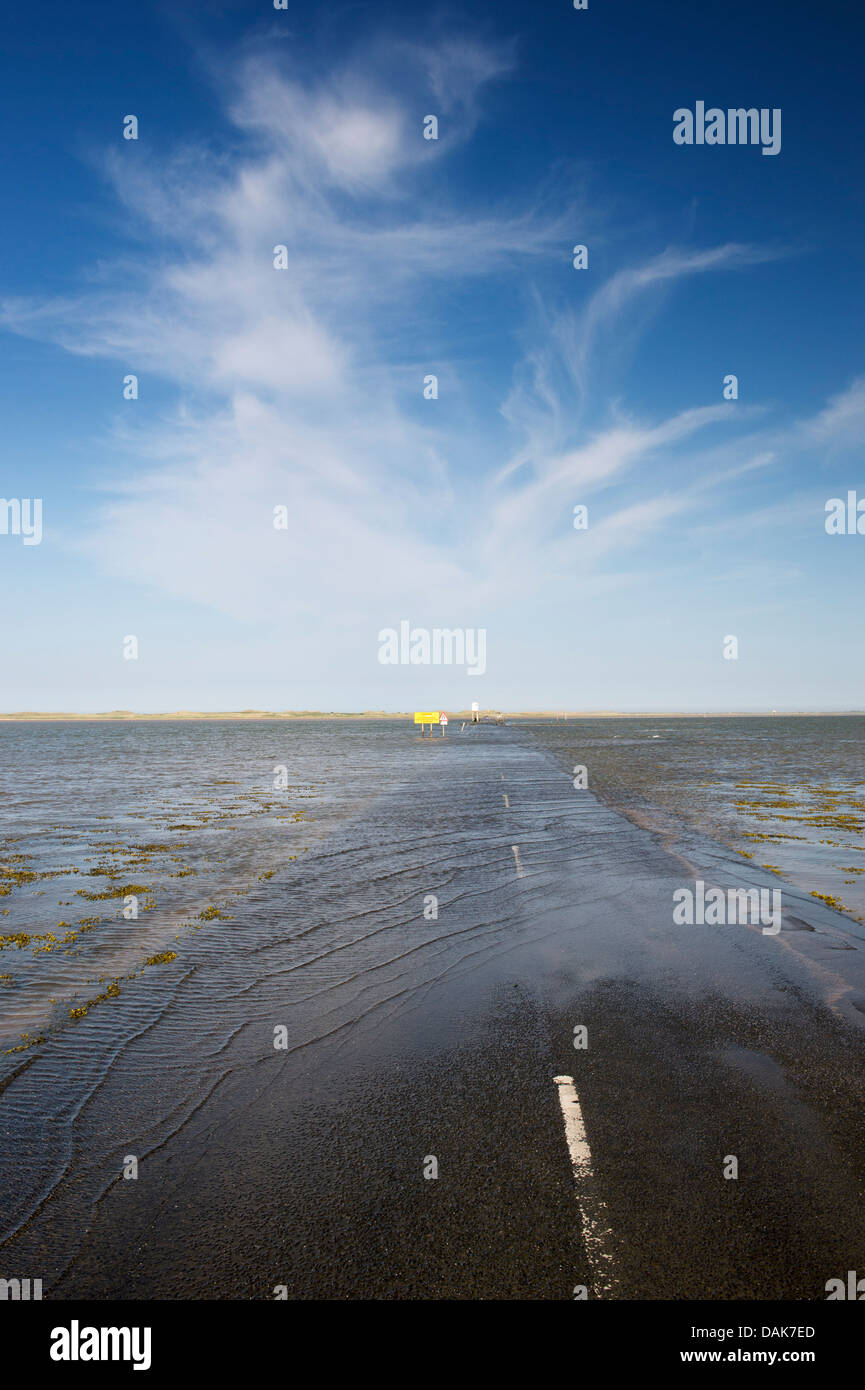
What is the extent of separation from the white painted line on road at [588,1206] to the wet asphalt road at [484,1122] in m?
0.03

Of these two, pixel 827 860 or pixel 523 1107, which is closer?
pixel 523 1107

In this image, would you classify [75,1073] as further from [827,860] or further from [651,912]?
[827,860]

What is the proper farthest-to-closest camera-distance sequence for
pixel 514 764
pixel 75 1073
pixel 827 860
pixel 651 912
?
pixel 514 764, pixel 827 860, pixel 651 912, pixel 75 1073

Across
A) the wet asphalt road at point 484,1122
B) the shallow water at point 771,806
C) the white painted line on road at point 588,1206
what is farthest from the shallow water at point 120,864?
the shallow water at point 771,806

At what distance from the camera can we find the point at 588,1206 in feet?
15.7

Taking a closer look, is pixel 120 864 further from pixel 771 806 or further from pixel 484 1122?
pixel 771 806

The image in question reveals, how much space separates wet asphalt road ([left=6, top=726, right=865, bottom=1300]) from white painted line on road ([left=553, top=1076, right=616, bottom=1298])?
0.11 feet

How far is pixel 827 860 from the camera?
18.0m

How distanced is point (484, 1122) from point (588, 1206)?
131cm

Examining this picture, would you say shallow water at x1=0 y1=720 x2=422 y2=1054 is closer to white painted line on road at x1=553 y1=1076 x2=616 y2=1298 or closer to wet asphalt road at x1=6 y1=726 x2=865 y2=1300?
wet asphalt road at x1=6 y1=726 x2=865 y2=1300

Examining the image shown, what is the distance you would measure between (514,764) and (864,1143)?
157ft

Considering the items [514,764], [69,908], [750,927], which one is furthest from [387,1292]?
[514,764]

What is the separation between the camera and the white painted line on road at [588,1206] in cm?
413

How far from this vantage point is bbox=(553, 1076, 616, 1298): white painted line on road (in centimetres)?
413
